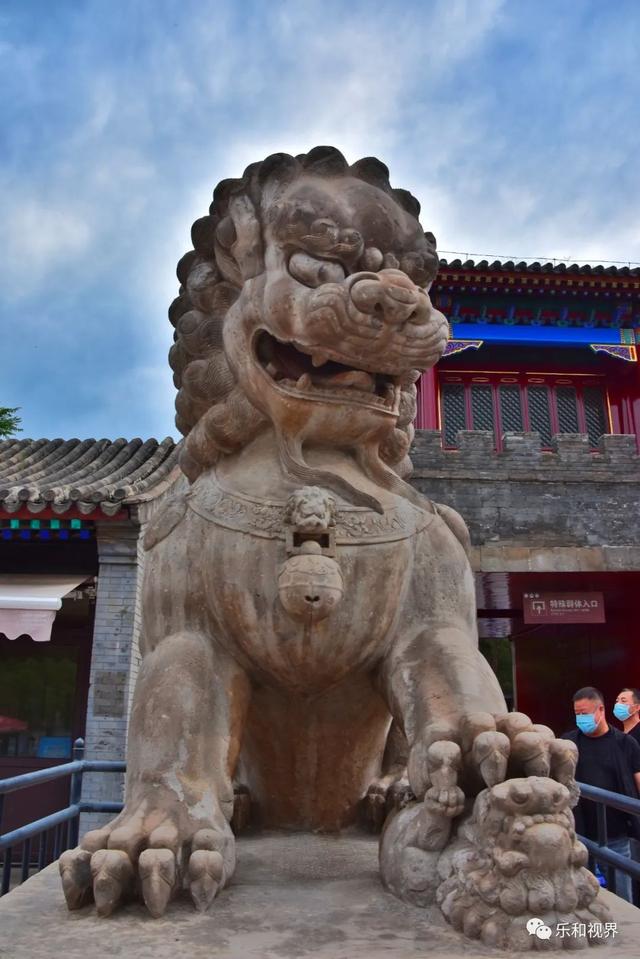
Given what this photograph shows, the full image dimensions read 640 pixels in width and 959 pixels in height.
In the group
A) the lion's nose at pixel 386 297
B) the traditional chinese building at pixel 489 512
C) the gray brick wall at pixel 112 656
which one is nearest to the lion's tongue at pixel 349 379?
the lion's nose at pixel 386 297

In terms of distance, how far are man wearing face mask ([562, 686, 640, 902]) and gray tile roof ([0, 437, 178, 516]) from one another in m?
3.06

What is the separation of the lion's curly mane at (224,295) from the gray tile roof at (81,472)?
325 cm

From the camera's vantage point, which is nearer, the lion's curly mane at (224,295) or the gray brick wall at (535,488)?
the lion's curly mane at (224,295)

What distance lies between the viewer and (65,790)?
7164mm

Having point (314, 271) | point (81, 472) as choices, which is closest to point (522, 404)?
point (81, 472)

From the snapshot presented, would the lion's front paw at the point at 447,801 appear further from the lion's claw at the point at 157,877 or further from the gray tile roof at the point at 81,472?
the gray tile roof at the point at 81,472

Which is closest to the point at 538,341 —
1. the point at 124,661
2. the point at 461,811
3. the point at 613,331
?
the point at 613,331

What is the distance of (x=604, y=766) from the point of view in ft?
11.6

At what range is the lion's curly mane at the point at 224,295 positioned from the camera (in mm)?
2023

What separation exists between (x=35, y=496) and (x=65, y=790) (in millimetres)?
2783

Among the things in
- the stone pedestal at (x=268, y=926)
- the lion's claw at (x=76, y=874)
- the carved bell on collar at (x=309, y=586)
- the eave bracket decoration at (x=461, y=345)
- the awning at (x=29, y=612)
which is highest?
the eave bracket decoration at (x=461, y=345)

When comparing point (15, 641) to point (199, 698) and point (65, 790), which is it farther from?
point (199, 698)

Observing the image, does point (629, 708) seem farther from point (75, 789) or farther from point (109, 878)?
point (109, 878)

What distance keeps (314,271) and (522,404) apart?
9.90 meters
